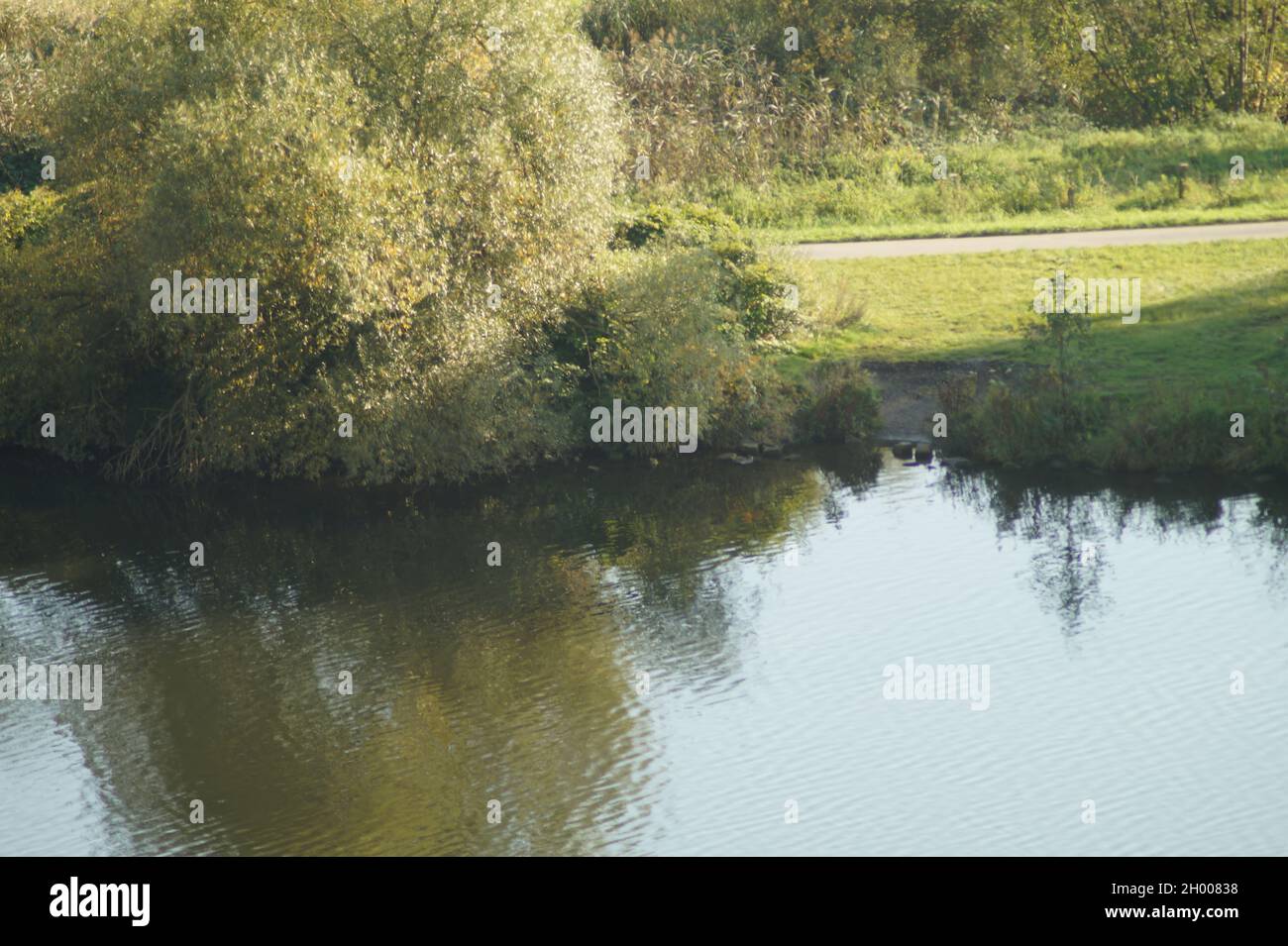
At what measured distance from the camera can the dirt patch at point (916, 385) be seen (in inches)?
1069

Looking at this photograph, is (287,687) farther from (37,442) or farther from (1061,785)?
(37,442)

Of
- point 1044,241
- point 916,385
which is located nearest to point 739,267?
point 916,385

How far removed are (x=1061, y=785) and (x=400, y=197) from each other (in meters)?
A: 13.7

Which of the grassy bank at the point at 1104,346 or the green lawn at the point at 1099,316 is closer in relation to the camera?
the grassy bank at the point at 1104,346

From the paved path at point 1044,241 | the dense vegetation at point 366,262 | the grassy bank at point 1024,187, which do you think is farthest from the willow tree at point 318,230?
the grassy bank at point 1024,187

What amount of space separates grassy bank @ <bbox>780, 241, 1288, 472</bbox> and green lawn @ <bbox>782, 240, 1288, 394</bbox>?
3 centimetres

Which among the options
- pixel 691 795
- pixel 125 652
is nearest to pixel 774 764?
pixel 691 795

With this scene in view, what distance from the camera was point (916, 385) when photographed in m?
27.8

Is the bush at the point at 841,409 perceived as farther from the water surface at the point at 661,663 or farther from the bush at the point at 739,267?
the bush at the point at 739,267

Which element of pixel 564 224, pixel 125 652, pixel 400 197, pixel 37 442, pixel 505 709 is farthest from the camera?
pixel 37 442

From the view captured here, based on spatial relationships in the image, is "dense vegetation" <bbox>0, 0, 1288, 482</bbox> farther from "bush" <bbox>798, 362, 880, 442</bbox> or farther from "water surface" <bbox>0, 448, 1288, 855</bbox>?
"water surface" <bbox>0, 448, 1288, 855</bbox>

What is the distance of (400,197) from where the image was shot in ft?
79.8

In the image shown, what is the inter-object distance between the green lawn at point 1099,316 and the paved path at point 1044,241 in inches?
20.0

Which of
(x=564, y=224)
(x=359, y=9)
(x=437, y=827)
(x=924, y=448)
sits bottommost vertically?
(x=437, y=827)
